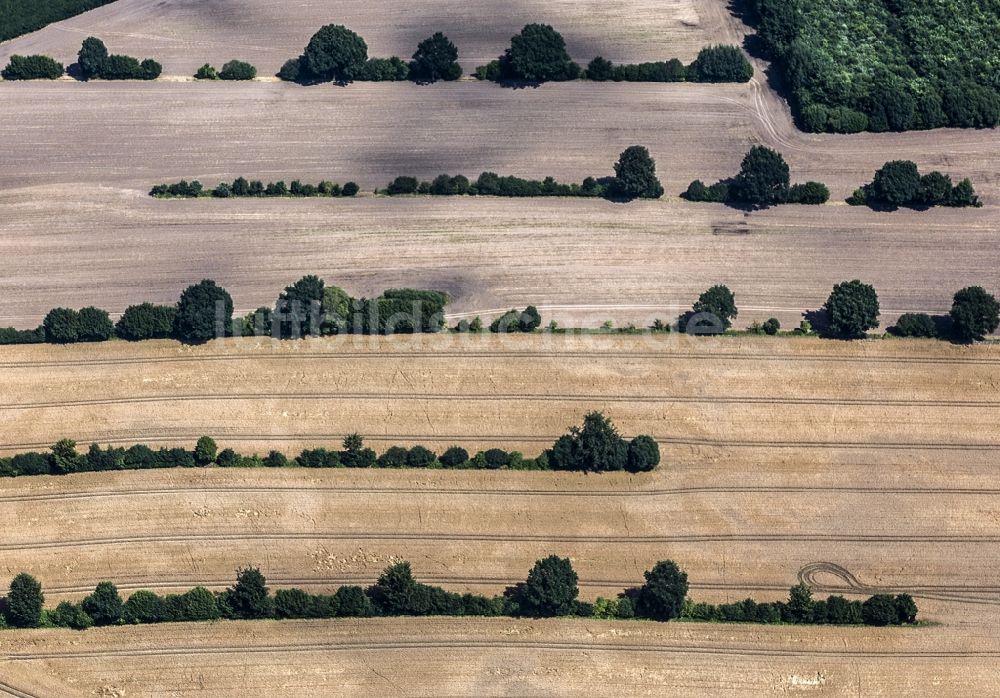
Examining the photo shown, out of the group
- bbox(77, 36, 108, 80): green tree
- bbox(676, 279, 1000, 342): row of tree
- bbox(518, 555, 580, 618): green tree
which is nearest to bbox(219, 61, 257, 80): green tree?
bbox(77, 36, 108, 80): green tree

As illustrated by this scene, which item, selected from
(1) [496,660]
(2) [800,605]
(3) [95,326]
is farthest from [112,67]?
(2) [800,605]

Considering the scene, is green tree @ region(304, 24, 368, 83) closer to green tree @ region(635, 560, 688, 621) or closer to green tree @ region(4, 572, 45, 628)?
green tree @ region(4, 572, 45, 628)

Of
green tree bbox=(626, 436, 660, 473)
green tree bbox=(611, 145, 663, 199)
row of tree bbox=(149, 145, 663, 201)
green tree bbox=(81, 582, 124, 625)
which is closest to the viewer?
green tree bbox=(81, 582, 124, 625)

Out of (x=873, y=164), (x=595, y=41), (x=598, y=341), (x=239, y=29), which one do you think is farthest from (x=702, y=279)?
(x=239, y=29)

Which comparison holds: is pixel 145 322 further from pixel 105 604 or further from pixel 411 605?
pixel 411 605

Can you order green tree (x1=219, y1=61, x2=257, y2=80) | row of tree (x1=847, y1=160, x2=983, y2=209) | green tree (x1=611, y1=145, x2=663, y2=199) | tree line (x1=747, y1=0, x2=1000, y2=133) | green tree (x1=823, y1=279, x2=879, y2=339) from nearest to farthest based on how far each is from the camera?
green tree (x1=823, y1=279, x2=879, y2=339) → green tree (x1=611, y1=145, x2=663, y2=199) → row of tree (x1=847, y1=160, x2=983, y2=209) → tree line (x1=747, y1=0, x2=1000, y2=133) → green tree (x1=219, y1=61, x2=257, y2=80)

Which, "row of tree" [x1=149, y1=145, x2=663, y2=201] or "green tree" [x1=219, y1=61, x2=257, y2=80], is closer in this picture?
"row of tree" [x1=149, y1=145, x2=663, y2=201]

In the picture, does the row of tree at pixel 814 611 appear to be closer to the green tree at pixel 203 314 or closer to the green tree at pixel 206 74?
the green tree at pixel 203 314

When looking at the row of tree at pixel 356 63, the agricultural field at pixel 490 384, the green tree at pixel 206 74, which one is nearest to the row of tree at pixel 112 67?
the agricultural field at pixel 490 384
